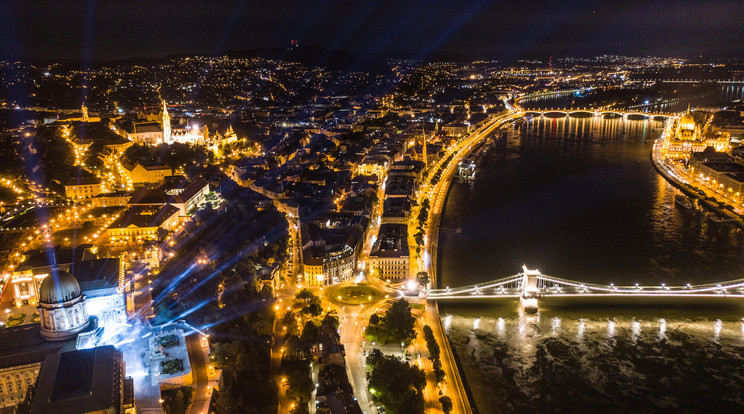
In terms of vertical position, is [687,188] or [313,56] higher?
[313,56]

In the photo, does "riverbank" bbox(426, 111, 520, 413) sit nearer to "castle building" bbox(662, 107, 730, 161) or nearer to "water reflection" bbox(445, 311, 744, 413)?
"water reflection" bbox(445, 311, 744, 413)

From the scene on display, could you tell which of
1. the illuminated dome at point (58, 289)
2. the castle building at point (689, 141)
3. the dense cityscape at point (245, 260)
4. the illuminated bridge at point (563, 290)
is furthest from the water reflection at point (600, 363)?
the castle building at point (689, 141)

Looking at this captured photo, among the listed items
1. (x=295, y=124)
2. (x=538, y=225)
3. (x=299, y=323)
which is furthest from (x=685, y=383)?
(x=295, y=124)

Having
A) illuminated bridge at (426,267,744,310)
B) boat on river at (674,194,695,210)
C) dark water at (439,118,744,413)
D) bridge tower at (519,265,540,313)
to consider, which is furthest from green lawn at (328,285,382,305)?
boat on river at (674,194,695,210)

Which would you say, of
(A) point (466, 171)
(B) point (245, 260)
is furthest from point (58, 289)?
(A) point (466, 171)

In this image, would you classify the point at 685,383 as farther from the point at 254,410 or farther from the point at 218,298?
the point at 218,298

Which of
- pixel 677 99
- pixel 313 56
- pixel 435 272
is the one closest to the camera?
pixel 435 272

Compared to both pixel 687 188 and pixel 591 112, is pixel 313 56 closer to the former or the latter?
pixel 591 112

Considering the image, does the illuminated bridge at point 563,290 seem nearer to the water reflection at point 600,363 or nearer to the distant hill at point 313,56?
the water reflection at point 600,363
